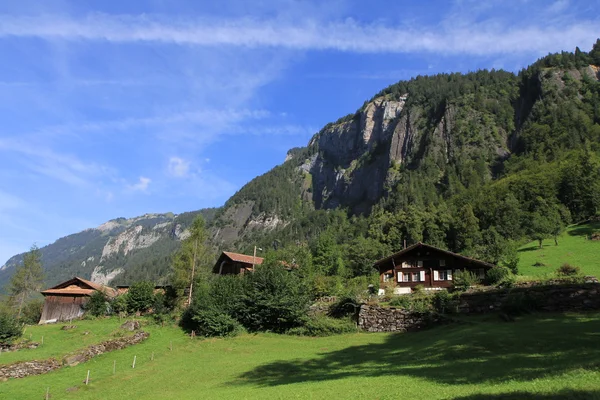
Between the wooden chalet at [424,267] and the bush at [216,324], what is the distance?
2096 centimetres

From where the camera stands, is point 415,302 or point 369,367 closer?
point 369,367

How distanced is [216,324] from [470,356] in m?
26.9

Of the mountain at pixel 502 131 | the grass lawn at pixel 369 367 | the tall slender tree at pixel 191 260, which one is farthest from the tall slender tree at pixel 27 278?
the mountain at pixel 502 131

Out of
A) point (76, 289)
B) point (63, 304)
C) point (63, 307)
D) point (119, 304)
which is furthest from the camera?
point (76, 289)

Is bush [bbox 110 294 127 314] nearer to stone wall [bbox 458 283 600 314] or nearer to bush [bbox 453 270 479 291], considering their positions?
stone wall [bbox 458 283 600 314]

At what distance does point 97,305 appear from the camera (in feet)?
168

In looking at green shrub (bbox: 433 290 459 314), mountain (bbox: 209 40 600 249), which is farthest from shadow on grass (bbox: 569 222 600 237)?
green shrub (bbox: 433 290 459 314)

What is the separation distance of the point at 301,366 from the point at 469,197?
110 meters

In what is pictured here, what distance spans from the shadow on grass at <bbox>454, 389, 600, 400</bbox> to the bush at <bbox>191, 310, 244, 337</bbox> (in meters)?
31.3

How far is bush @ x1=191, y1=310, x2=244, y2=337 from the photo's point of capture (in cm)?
3969

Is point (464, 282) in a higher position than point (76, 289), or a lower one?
higher

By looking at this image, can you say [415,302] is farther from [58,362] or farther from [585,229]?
[585,229]

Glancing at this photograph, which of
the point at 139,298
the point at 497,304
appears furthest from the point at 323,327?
the point at 139,298

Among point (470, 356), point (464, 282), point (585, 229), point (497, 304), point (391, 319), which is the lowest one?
point (470, 356)
